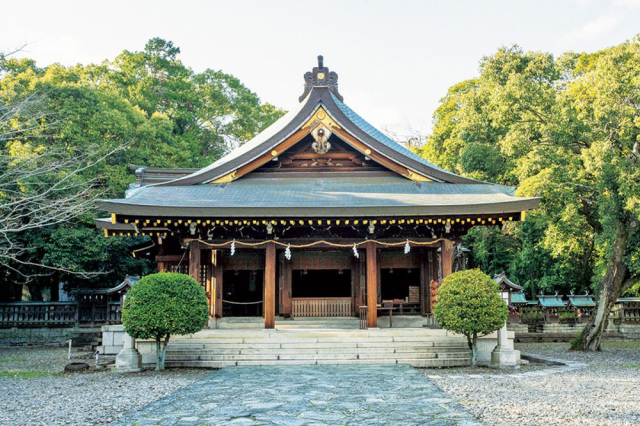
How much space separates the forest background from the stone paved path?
5.64 metres

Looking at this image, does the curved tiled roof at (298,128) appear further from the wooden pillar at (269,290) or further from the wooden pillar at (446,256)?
the wooden pillar at (269,290)

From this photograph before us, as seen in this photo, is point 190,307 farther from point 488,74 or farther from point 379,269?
point 488,74

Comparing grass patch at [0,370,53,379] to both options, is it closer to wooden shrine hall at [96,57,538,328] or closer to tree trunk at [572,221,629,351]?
wooden shrine hall at [96,57,538,328]

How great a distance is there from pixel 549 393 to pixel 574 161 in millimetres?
13027

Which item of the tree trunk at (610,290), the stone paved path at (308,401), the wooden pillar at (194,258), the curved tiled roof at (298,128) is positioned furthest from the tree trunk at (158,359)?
the tree trunk at (610,290)

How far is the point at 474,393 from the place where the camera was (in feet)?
31.8

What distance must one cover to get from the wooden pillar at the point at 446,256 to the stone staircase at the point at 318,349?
1882mm

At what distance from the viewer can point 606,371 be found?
13.2 m

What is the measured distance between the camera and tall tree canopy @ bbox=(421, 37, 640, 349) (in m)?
18.0

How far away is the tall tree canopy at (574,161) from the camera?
18.0 meters

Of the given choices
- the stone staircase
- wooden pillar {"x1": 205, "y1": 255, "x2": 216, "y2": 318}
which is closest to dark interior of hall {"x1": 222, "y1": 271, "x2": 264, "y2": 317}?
wooden pillar {"x1": 205, "y1": 255, "x2": 216, "y2": 318}

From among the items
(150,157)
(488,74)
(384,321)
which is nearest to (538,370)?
(384,321)

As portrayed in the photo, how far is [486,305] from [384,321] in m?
5.65

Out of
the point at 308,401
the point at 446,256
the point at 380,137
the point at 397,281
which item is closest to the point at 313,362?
the point at 308,401
